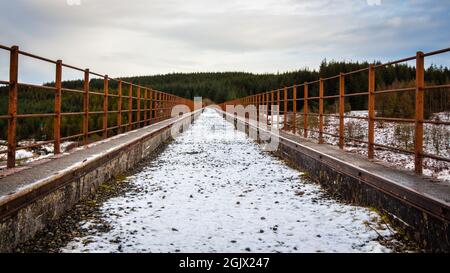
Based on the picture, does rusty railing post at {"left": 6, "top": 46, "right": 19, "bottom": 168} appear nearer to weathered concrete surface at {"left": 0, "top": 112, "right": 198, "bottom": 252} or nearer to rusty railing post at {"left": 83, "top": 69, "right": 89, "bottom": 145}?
weathered concrete surface at {"left": 0, "top": 112, "right": 198, "bottom": 252}

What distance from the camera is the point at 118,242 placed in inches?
136

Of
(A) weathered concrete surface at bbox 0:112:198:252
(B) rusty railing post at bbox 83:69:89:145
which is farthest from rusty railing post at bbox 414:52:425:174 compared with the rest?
(B) rusty railing post at bbox 83:69:89:145

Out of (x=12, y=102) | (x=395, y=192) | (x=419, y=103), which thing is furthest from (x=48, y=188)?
(x=419, y=103)

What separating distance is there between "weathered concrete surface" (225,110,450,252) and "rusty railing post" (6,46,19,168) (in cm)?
381

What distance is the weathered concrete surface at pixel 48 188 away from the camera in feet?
10.4

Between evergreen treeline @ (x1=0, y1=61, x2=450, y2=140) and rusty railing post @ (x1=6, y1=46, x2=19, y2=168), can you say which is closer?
rusty railing post @ (x1=6, y1=46, x2=19, y2=168)

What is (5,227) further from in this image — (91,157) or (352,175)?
(352,175)

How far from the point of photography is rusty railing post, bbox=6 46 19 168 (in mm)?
4488

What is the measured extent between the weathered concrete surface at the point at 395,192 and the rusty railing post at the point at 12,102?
12.5 feet

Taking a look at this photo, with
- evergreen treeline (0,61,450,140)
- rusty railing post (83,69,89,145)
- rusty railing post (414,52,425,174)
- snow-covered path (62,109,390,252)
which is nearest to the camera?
snow-covered path (62,109,390,252)

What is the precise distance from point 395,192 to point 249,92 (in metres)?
141

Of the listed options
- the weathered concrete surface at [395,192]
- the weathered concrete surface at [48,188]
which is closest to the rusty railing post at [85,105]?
the weathered concrete surface at [48,188]

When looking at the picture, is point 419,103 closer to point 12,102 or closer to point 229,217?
point 229,217

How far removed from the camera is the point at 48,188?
3.89 metres
